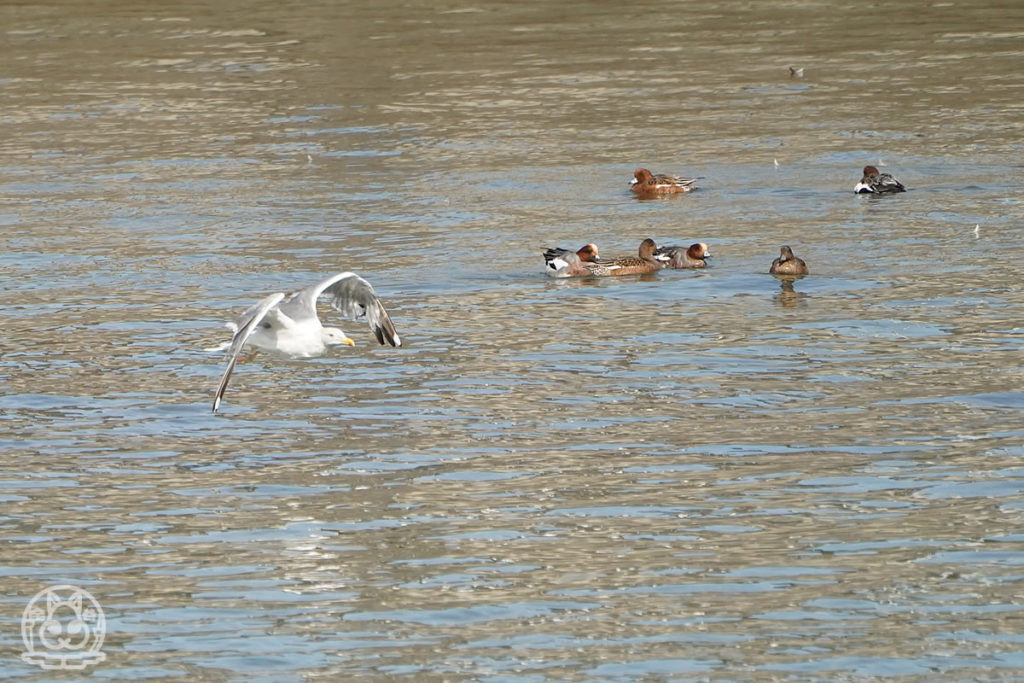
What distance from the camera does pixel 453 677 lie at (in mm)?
8781

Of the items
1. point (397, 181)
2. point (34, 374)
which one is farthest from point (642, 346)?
point (397, 181)

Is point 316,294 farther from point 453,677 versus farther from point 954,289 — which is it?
point 954,289

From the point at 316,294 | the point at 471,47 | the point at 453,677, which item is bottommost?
the point at 453,677

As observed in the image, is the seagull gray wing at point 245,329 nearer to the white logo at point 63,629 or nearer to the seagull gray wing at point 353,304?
the seagull gray wing at point 353,304

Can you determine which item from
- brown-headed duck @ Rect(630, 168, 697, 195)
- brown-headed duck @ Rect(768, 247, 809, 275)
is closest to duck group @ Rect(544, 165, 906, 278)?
brown-headed duck @ Rect(768, 247, 809, 275)

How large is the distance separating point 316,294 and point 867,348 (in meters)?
4.65

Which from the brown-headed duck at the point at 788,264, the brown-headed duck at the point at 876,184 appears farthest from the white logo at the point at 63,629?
the brown-headed duck at the point at 876,184

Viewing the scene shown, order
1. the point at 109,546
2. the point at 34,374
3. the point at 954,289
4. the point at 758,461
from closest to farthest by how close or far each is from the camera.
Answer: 1. the point at 109,546
2. the point at 758,461
3. the point at 34,374
4. the point at 954,289

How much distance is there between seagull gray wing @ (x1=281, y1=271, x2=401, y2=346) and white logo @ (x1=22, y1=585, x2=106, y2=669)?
12.4 ft

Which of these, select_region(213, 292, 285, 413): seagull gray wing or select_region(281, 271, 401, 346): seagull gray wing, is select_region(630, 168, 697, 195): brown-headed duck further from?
select_region(213, 292, 285, 413): seagull gray wing

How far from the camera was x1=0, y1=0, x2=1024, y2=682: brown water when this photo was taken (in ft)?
31.2

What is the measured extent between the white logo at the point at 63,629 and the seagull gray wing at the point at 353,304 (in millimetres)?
3766

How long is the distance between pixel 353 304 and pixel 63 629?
490cm

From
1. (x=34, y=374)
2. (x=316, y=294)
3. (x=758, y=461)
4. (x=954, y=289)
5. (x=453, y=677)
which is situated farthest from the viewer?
(x=954, y=289)
